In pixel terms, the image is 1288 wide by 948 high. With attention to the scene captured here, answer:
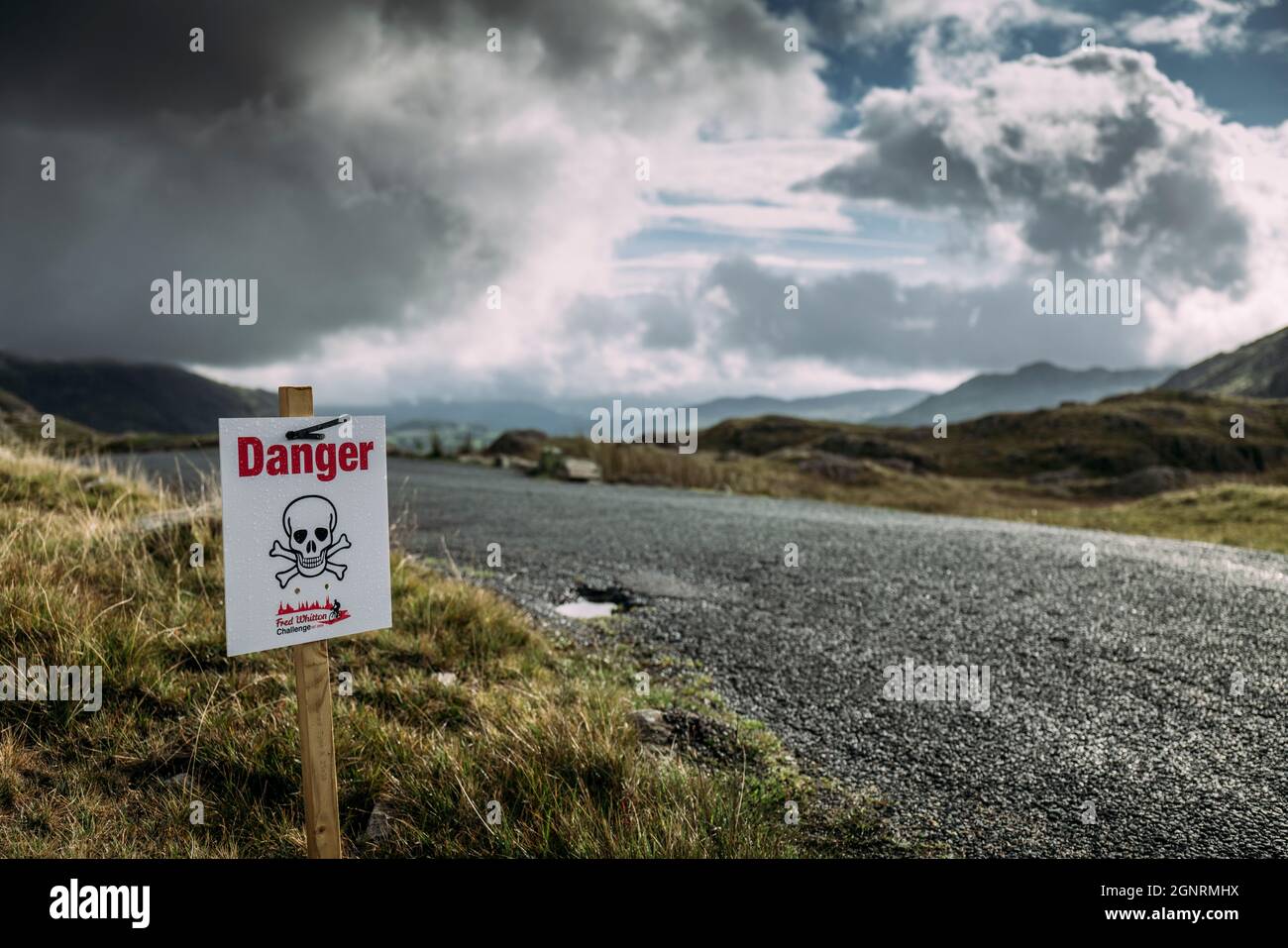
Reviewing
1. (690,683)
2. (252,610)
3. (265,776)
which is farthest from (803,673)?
(252,610)

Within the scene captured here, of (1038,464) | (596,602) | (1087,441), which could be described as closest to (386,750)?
(596,602)

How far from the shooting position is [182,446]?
102 ft

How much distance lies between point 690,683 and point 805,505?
1156 centimetres

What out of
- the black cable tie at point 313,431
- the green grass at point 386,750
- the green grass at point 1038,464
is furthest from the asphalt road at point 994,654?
the green grass at point 1038,464

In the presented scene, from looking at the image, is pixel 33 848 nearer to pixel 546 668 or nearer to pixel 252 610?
A: pixel 252 610

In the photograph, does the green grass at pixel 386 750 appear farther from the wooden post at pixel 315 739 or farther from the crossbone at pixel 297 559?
the crossbone at pixel 297 559

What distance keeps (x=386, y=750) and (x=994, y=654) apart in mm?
4755

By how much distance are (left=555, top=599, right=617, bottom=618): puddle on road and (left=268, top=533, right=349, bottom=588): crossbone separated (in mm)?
4077

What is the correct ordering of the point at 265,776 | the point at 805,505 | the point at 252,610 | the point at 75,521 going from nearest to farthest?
the point at 252,610, the point at 265,776, the point at 75,521, the point at 805,505

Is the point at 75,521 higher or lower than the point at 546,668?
higher

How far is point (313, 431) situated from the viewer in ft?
9.71
